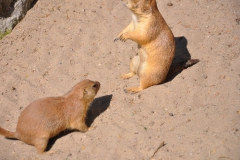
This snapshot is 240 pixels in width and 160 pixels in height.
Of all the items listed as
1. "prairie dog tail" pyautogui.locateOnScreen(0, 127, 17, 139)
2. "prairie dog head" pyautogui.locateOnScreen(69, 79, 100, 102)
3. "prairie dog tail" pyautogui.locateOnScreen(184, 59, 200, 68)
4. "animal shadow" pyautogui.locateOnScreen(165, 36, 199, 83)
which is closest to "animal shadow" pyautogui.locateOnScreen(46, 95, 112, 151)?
"prairie dog head" pyautogui.locateOnScreen(69, 79, 100, 102)

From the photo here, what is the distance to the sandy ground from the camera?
3.77 m

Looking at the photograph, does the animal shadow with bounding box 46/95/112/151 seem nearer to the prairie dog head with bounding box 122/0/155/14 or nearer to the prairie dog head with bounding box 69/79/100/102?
the prairie dog head with bounding box 69/79/100/102

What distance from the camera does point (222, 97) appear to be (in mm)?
4191

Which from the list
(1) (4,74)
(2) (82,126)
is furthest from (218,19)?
(1) (4,74)

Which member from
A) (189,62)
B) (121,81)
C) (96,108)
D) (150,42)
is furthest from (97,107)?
(189,62)

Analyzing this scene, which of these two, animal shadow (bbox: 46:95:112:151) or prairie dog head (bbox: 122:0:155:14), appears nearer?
prairie dog head (bbox: 122:0:155:14)

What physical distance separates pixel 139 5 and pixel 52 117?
6.11 feet

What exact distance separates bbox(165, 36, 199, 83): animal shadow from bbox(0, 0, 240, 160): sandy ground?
23mm

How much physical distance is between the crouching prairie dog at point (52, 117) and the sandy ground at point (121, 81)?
0.19m

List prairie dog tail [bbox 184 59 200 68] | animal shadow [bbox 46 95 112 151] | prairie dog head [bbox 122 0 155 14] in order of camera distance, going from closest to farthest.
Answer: prairie dog head [bbox 122 0 155 14] < animal shadow [bbox 46 95 112 151] < prairie dog tail [bbox 184 59 200 68]

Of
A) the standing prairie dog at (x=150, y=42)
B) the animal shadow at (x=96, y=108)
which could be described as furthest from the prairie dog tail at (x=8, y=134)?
the standing prairie dog at (x=150, y=42)

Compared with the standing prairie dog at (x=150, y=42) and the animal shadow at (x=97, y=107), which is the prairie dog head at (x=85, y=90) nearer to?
A: the animal shadow at (x=97, y=107)

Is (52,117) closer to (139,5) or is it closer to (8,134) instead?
(8,134)

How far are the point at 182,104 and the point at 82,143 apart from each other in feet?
4.86
